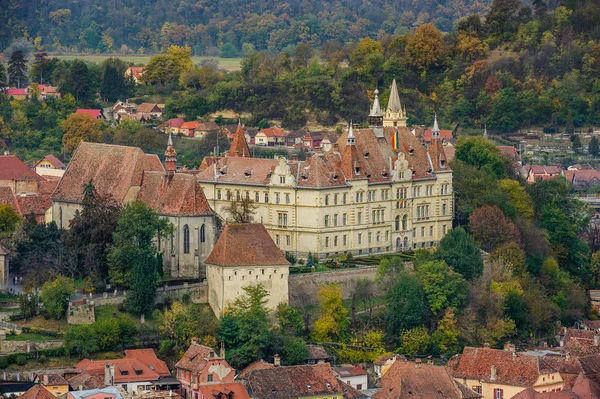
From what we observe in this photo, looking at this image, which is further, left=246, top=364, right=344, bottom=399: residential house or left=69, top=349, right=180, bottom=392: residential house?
left=69, top=349, right=180, bottom=392: residential house

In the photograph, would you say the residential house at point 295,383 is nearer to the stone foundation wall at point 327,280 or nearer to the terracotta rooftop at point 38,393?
the stone foundation wall at point 327,280

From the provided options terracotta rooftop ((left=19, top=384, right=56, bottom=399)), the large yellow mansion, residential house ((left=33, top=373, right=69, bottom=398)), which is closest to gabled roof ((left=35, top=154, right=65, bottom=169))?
the large yellow mansion

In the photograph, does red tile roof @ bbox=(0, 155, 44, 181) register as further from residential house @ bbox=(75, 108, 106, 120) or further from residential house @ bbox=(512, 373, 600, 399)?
residential house @ bbox=(512, 373, 600, 399)

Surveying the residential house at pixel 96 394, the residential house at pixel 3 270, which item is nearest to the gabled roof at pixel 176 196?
the residential house at pixel 3 270

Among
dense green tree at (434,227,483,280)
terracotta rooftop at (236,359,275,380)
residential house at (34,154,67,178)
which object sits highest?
residential house at (34,154,67,178)

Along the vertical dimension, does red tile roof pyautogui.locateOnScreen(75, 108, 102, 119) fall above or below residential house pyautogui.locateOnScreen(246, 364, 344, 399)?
above

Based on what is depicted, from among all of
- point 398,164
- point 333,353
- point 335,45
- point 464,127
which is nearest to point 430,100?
point 464,127

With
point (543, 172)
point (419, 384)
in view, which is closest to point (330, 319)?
point (419, 384)
